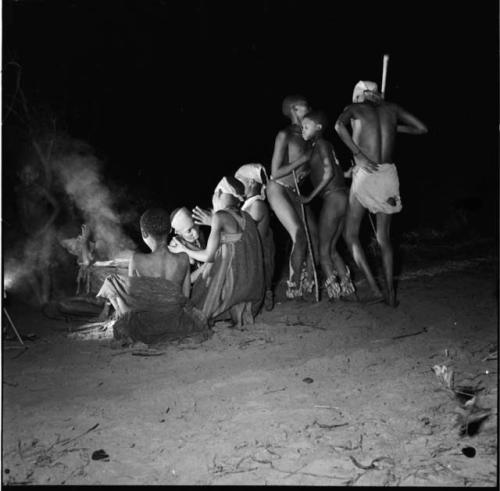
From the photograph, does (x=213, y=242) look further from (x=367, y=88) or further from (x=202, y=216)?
(x=367, y=88)

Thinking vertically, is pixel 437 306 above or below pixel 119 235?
below

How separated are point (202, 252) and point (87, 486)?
2725 mm

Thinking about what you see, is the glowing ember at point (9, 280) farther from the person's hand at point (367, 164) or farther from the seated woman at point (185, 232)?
the person's hand at point (367, 164)

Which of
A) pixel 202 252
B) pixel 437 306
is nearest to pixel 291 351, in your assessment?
pixel 202 252

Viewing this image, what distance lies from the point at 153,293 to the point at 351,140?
2312 millimetres

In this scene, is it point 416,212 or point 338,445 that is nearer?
point 338,445

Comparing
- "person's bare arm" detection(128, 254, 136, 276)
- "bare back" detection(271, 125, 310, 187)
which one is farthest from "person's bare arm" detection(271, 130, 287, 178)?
"person's bare arm" detection(128, 254, 136, 276)

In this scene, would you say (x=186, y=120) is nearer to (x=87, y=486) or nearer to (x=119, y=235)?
(x=119, y=235)

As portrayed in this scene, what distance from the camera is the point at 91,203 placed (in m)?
7.78

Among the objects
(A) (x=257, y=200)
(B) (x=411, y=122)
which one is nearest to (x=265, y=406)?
(A) (x=257, y=200)

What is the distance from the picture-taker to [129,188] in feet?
44.6

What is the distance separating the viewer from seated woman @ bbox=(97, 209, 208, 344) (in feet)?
16.0

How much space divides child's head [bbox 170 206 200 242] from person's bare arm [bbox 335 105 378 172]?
162cm

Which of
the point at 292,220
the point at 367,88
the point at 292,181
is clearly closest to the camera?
the point at 367,88
